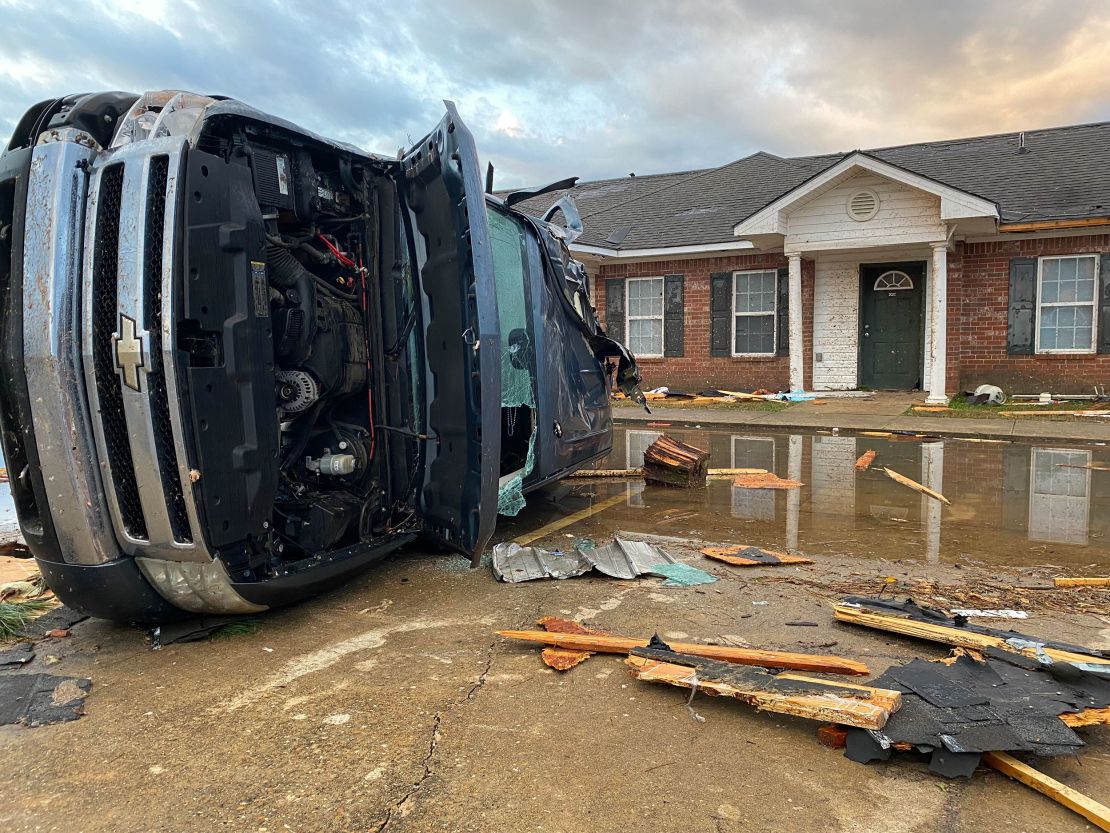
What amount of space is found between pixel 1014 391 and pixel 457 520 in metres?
13.9

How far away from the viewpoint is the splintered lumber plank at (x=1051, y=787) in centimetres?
213

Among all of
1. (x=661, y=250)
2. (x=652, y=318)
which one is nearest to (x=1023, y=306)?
(x=661, y=250)

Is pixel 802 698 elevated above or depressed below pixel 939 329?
below

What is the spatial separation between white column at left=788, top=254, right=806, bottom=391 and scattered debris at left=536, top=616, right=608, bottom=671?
12800mm

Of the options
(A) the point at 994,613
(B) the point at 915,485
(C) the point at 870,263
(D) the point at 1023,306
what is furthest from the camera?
(C) the point at 870,263

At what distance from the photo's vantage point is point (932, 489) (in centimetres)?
712

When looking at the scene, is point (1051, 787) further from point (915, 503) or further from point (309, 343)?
point (915, 503)

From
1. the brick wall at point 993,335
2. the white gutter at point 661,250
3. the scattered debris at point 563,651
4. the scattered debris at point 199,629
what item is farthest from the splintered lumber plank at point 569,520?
the brick wall at point 993,335

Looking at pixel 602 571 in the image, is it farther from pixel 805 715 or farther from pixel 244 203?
pixel 244 203

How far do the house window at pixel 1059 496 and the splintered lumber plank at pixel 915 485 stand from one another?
66 centimetres

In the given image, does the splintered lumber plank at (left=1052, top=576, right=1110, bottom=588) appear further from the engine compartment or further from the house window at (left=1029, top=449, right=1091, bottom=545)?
the engine compartment

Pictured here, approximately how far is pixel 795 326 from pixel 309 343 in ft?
43.3

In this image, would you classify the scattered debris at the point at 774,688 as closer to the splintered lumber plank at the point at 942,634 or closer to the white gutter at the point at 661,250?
the splintered lumber plank at the point at 942,634

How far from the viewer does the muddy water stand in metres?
5.27
